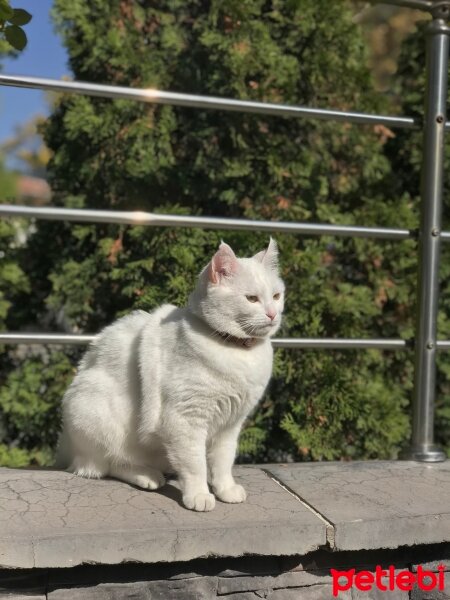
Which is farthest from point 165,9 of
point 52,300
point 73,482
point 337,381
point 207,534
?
point 207,534

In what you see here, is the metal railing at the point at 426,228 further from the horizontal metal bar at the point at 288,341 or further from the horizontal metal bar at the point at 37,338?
the horizontal metal bar at the point at 37,338

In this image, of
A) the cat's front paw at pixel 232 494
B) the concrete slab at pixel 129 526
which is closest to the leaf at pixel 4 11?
the concrete slab at pixel 129 526

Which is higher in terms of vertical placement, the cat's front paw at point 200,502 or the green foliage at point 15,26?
the green foliage at point 15,26

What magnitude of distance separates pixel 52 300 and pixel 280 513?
166 centimetres

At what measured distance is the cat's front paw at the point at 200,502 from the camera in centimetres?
146

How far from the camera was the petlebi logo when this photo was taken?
4.77 ft

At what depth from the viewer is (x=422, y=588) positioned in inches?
59.2

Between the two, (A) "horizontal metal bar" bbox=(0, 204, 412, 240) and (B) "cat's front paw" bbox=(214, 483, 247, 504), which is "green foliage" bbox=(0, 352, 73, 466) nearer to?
(A) "horizontal metal bar" bbox=(0, 204, 412, 240)

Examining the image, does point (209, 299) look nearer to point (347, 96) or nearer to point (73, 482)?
point (73, 482)

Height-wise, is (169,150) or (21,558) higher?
(169,150)

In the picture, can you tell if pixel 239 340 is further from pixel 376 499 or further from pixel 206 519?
pixel 376 499

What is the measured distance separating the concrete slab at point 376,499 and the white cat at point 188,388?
0.24 m

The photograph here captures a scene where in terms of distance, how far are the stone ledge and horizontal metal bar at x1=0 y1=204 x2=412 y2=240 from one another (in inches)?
27.4

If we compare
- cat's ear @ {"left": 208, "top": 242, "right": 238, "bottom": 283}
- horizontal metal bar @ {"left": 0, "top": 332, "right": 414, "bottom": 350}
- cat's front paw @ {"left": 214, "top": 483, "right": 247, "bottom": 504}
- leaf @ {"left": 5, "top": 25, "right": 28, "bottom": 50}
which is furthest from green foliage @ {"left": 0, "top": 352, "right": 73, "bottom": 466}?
leaf @ {"left": 5, "top": 25, "right": 28, "bottom": 50}
